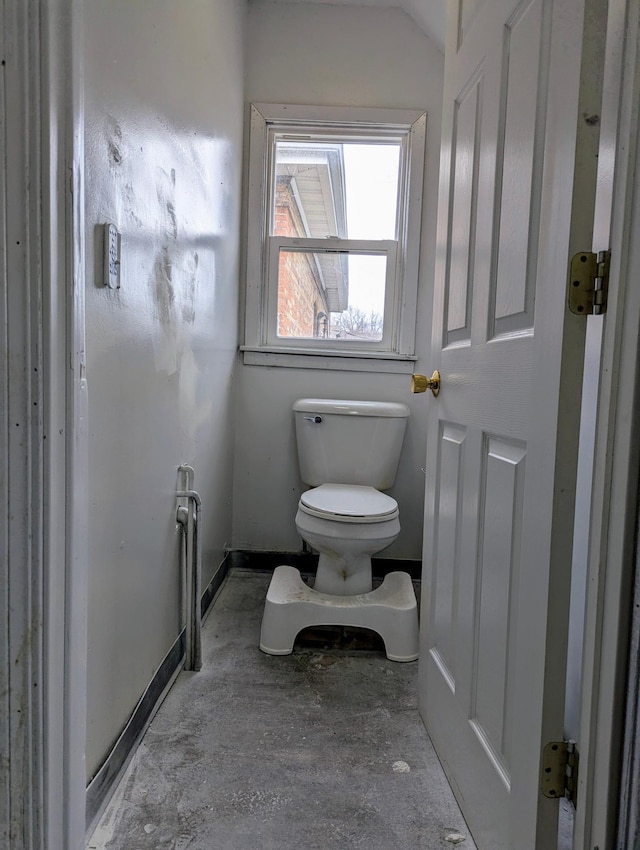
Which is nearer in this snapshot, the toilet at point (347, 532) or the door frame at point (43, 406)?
the door frame at point (43, 406)

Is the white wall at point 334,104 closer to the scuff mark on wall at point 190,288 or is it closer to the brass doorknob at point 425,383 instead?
the scuff mark on wall at point 190,288

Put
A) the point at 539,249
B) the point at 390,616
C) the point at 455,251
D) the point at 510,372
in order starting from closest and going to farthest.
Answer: the point at 539,249 < the point at 510,372 < the point at 455,251 < the point at 390,616

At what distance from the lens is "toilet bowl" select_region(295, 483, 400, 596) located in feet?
5.62

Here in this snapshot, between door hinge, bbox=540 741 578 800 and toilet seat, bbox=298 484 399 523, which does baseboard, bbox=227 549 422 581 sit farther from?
door hinge, bbox=540 741 578 800

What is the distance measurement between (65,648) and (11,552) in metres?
0.17

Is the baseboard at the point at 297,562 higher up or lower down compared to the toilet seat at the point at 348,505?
lower down

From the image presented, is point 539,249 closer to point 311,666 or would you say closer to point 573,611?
point 573,611

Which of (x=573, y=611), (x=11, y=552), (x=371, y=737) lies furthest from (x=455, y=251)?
(x=371, y=737)

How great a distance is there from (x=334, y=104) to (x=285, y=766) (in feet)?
7.91

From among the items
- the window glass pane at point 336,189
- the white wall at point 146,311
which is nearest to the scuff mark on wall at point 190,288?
the white wall at point 146,311

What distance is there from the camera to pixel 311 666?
1.65 metres

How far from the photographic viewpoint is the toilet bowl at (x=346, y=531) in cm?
171

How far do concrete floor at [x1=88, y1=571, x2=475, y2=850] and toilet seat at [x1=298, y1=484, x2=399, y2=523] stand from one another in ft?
1.48

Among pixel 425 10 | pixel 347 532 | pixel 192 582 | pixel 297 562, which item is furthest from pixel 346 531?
pixel 425 10
